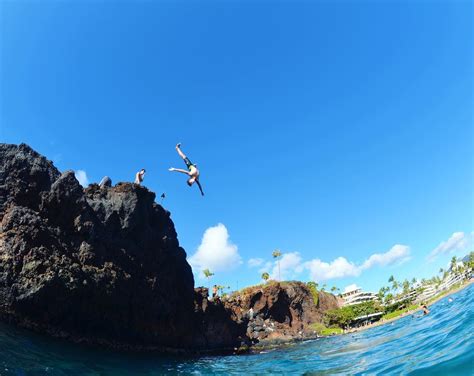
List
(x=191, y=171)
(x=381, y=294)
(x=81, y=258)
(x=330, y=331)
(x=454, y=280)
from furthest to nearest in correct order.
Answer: (x=381, y=294), (x=454, y=280), (x=330, y=331), (x=81, y=258), (x=191, y=171)

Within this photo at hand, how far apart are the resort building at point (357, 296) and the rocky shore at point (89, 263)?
126m

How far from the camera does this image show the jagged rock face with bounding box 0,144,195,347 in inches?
642

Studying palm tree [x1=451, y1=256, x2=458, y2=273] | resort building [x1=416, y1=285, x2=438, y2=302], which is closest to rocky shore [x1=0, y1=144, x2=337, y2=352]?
resort building [x1=416, y1=285, x2=438, y2=302]

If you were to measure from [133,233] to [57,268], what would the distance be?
727 cm

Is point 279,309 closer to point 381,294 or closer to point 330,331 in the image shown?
point 330,331

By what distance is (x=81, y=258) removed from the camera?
63.5 feet

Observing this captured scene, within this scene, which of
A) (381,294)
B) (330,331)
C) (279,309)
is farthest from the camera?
(381,294)

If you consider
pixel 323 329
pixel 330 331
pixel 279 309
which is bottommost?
pixel 330 331

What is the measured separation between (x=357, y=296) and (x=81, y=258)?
5708 inches

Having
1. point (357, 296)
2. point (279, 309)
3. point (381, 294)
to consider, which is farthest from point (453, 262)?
point (279, 309)

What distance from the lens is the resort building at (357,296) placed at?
460 feet

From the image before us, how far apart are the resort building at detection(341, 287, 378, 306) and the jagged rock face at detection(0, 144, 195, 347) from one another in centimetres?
12789

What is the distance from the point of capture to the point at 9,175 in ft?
61.0

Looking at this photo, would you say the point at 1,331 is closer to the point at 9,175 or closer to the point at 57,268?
the point at 57,268
